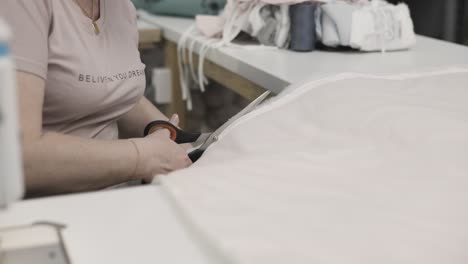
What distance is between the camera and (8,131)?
17.8 inches

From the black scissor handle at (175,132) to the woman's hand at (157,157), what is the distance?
140 mm

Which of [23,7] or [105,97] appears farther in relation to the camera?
[105,97]

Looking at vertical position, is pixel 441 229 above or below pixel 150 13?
above

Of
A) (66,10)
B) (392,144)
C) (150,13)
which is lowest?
(150,13)

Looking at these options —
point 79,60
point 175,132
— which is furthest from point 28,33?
point 175,132

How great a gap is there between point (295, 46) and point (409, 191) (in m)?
0.94

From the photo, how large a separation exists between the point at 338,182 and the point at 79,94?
51 cm

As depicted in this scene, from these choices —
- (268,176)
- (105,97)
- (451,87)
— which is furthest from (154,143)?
(451,87)

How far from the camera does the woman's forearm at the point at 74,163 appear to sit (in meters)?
0.88

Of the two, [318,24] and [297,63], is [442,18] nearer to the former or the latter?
[318,24]

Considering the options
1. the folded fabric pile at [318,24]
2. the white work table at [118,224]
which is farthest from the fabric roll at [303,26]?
the white work table at [118,224]

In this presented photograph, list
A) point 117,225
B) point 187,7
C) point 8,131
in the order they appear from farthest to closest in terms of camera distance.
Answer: point 187,7 < point 117,225 < point 8,131

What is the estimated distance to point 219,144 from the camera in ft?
2.86

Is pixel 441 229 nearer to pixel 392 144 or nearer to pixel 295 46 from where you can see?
pixel 392 144
